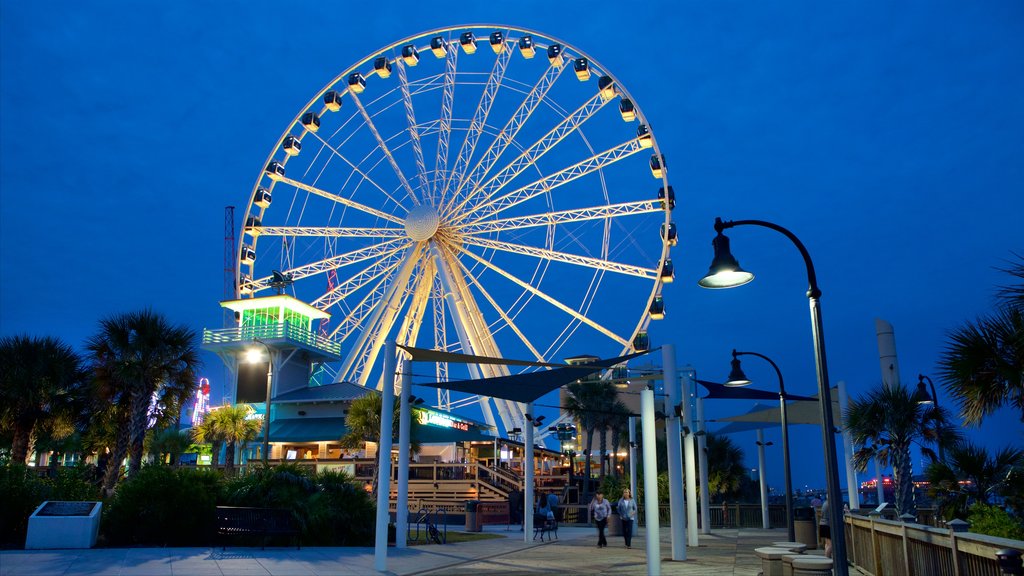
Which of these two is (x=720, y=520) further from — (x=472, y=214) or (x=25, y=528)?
(x=25, y=528)

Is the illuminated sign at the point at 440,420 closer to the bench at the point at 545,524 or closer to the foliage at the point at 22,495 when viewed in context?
the bench at the point at 545,524

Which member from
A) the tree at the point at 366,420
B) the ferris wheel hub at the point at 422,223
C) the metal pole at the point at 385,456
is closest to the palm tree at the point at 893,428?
the metal pole at the point at 385,456

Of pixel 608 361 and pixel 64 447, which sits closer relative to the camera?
pixel 608 361

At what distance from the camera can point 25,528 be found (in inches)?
600

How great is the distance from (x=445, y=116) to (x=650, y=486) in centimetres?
2480

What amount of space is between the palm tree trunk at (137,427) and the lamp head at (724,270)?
18.1 m

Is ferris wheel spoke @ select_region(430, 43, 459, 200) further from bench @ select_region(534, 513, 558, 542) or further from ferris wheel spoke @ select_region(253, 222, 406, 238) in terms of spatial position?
bench @ select_region(534, 513, 558, 542)

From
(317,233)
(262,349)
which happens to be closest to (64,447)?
(262,349)

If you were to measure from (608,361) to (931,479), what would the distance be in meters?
6.22

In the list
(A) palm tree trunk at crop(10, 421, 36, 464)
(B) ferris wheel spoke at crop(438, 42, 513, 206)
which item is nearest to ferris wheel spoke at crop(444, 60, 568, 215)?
(B) ferris wheel spoke at crop(438, 42, 513, 206)

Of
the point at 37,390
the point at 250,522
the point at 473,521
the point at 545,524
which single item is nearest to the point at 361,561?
the point at 250,522

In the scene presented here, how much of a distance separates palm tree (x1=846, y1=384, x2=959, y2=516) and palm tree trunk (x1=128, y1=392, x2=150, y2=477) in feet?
59.1

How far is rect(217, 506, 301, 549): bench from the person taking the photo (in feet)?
49.3

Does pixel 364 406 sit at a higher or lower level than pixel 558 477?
higher
